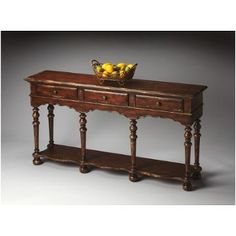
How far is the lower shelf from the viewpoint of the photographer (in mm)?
7539

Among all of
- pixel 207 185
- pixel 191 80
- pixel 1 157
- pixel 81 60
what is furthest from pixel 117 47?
pixel 207 185

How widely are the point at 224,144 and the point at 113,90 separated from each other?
1.76 metres

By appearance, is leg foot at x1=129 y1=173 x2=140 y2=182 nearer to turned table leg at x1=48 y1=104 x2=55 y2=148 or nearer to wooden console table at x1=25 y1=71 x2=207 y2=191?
wooden console table at x1=25 y1=71 x2=207 y2=191

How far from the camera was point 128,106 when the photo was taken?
7336 mm

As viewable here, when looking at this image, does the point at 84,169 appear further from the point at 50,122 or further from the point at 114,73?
the point at 114,73

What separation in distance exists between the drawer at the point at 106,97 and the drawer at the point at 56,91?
0.15 m

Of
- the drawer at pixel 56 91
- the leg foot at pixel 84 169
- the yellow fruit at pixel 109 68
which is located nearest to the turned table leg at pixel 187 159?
the yellow fruit at pixel 109 68

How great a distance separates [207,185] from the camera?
7457mm

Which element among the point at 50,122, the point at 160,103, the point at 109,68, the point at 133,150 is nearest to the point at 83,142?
the point at 133,150

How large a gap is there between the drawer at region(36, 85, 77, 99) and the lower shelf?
710mm

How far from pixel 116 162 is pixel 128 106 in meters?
0.77

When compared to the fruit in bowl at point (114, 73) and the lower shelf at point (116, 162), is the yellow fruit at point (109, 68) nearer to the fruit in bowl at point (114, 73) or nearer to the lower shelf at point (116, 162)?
the fruit in bowl at point (114, 73)

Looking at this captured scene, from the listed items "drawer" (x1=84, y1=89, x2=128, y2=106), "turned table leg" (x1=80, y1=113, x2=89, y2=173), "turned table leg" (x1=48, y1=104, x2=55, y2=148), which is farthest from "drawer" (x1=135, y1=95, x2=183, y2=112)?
"turned table leg" (x1=48, y1=104, x2=55, y2=148)

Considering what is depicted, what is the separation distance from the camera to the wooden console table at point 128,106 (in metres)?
7.13
